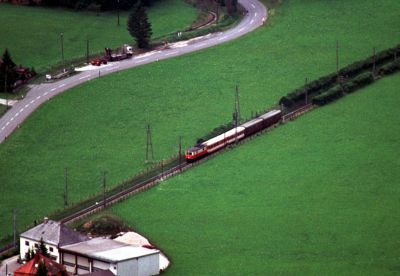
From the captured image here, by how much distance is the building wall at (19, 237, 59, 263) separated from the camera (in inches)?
6914

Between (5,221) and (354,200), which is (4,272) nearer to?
(5,221)

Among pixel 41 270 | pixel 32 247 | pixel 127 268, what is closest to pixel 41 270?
pixel 41 270

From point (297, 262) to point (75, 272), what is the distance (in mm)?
18547

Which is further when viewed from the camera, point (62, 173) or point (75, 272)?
point (62, 173)

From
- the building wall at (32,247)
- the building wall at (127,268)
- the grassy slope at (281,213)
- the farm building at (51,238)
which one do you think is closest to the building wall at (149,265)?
the building wall at (127,268)

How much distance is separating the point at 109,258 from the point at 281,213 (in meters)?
20.1

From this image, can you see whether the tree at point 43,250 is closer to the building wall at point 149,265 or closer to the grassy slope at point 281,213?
the building wall at point 149,265

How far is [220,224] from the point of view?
7141 inches

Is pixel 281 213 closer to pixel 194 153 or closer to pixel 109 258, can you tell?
pixel 194 153

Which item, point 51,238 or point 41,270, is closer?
point 41,270

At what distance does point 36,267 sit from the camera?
552 feet

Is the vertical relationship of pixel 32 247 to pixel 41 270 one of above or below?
below

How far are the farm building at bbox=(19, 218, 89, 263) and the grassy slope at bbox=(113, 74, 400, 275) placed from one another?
748 centimetres

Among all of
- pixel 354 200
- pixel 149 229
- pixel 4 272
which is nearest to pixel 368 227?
pixel 354 200
